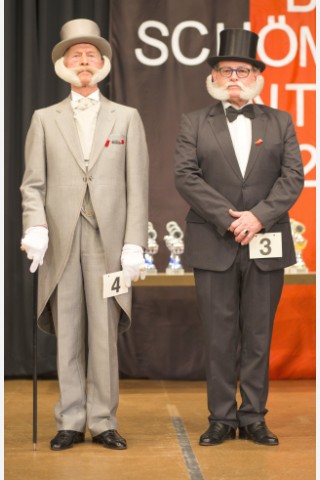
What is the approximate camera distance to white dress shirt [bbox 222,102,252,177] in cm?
347

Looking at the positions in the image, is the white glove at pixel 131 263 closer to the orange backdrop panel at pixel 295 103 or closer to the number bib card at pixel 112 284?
the number bib card at pixel 112 284

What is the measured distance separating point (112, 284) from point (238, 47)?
1185 millimetres

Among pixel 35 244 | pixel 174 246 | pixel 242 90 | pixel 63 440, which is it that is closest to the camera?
pixel 35 244

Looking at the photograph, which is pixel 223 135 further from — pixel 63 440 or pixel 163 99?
pixel 163 99

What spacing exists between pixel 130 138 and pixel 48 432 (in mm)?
1370

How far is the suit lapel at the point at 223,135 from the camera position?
344cm

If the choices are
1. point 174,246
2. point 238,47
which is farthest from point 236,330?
point 174,246

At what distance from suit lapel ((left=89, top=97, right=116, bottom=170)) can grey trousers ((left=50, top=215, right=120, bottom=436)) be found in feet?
0.88

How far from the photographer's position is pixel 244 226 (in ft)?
10.9

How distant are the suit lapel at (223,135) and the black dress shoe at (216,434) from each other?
1052 millimetres

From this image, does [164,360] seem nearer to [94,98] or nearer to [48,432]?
[48,432]

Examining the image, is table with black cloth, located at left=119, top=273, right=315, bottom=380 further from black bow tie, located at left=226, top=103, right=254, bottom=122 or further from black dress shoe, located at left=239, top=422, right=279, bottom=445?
black bow tie, located at left=226, top=103, right=254, bottom=122
